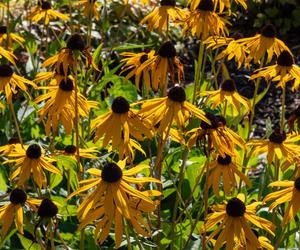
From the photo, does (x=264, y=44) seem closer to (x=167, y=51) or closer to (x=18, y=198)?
(x=167, y=51)

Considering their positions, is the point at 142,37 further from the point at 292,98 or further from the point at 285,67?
the point at 285,67

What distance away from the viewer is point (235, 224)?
1.63 m

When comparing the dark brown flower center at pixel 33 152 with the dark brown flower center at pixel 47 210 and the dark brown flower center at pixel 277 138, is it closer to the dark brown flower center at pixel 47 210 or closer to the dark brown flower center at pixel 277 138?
the dark brown flower center at pixel 47 210

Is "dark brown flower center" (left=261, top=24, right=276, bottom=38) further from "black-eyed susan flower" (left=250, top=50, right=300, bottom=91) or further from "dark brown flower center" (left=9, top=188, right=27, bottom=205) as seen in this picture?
"dark brown flower center" (left=9, top=188, right=27, bottom=205)

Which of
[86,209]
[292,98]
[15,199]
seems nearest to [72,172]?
[15,199]

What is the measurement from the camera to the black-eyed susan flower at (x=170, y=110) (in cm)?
174

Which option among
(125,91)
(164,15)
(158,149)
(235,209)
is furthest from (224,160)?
(125,91)

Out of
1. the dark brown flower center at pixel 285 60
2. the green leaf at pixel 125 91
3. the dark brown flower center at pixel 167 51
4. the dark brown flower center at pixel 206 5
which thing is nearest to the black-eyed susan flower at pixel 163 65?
the dark brown flower center at pixel 167 51

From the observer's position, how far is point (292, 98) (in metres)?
4.05

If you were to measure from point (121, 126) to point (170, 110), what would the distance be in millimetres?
129

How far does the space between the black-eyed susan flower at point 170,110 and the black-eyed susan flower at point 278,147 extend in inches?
15.0

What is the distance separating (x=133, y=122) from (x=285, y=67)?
707 millimetres

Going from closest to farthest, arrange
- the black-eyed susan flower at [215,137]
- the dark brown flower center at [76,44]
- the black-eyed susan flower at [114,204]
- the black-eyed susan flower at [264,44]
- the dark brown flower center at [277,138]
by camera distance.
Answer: the black-eyed susan flower at [114,204] → the black-eyed susan flower at [215,137] → the dark brown flower center at [76,44] → the dark brown flower center at [277,138] → the black-eyed susan flower at [264,44]

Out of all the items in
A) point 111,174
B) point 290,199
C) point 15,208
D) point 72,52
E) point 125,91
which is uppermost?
point 72,52
